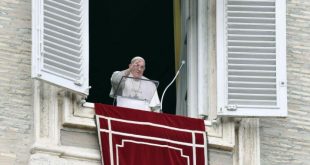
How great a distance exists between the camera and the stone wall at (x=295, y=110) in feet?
82.4

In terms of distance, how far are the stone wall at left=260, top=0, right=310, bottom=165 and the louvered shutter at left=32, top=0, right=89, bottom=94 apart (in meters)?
2.04

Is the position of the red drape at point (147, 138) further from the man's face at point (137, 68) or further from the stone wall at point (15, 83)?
the man's face at point (137, 68)

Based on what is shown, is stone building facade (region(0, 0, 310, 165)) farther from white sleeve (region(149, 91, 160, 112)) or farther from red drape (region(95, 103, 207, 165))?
white sleeve (region(149, 91, 160, 112))

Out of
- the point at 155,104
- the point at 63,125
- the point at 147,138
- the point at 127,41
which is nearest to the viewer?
the point at 63,125

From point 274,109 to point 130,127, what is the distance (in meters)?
1.56

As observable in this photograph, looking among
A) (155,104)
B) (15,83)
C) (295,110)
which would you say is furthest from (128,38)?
(15,83)

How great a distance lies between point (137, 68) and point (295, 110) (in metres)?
1.68

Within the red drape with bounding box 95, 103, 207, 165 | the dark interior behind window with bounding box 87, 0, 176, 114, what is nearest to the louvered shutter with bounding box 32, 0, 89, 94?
the red drape with bounding box 95, 103, 207, 165

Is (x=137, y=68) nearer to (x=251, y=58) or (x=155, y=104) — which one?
(x=155, y=104)

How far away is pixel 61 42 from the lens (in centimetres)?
2459

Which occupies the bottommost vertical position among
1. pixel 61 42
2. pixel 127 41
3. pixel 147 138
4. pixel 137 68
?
pixel 147 138

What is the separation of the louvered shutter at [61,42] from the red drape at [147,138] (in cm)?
42

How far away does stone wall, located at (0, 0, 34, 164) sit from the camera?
24109 mm

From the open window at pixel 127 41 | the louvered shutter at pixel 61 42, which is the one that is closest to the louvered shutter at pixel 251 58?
the louvered shutter at pixel 61 42
